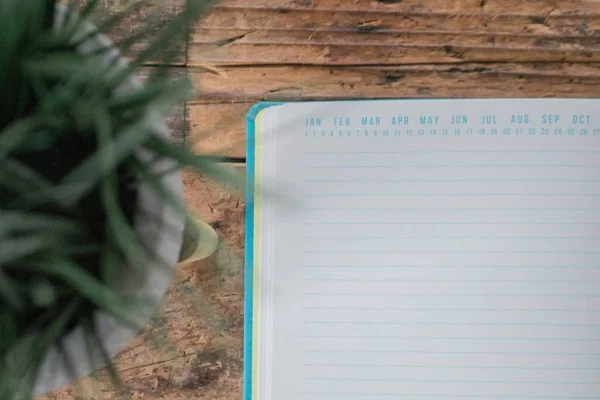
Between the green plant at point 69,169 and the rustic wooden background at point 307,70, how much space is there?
0.15 metres

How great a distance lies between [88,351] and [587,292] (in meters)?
0.26

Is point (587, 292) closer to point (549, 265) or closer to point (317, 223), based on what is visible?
point (549, 265)

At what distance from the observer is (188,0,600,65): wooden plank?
39 centimetres

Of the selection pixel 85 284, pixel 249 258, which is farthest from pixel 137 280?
pixel 249 258

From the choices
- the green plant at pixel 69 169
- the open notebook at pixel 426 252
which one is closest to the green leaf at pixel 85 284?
the green plant at pixel 69 169

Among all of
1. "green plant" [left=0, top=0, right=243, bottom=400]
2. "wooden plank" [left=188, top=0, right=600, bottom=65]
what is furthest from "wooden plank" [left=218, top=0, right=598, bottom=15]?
"green plant" [left=0, top=0, right=243, bottom=400]

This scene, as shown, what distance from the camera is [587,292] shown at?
0.37 metres

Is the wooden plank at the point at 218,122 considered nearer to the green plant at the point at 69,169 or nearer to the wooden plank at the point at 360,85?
the wooden plank at the point at 360,85

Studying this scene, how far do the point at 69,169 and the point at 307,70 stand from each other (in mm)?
185

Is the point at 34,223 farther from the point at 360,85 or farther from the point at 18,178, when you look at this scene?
the point at 360,85

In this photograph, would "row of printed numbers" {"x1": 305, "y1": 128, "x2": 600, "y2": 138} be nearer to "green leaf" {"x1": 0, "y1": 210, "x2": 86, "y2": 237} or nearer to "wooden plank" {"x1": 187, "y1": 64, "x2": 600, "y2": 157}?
"wooden plank" {"x1": 187, "y1": 64, "x2": 600, "y2": 157}

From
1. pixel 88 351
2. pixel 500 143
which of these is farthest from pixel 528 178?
pixel 88 351

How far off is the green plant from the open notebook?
145mm

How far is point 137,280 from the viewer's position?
24 centimetres
